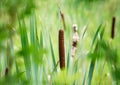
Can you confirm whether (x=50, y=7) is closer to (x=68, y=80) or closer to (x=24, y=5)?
(x=24, y=5)

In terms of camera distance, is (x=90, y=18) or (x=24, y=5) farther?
(x=90, y=18)

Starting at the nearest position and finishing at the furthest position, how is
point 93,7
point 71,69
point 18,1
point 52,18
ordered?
point 18,1
point 71,69
point 52,18
point 93,7

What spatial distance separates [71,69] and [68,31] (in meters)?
0.72

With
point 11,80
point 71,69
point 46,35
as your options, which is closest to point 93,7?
point 46,35

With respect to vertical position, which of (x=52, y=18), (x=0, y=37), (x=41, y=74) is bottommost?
(x=41, y=74)

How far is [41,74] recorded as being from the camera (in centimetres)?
122

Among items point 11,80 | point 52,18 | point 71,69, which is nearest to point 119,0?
point 52,18

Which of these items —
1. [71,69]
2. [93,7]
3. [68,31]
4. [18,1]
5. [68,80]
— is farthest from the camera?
[93,7]

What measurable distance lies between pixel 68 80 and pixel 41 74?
0.50 metres

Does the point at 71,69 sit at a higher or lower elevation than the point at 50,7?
lower

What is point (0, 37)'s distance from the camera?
2.60 ft

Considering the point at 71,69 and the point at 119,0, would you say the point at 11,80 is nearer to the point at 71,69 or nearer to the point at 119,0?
the point at 71,69

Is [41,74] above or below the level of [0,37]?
below

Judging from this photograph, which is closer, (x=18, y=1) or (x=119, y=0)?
(x=18, y=1)
